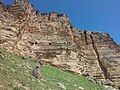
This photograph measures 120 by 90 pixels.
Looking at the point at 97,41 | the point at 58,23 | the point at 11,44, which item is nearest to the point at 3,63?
the point at 11,44

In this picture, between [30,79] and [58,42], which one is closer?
[30,79]

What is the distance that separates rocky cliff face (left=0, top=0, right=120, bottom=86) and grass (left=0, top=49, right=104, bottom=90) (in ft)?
11.8

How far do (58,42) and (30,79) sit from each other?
15597 mm

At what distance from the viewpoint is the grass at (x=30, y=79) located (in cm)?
2255

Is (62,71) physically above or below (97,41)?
below

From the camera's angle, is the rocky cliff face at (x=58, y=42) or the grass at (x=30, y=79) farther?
the rocky cliff face at (x=58, y=42)

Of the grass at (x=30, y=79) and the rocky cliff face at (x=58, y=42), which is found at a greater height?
the rocky cliff face at (x=58, y=42)

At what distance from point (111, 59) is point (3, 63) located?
21020mm

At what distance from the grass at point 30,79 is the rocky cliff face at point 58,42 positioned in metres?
3.58

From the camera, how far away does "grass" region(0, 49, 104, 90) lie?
74.0ft

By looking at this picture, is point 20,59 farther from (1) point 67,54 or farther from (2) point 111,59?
(2) point 111,59

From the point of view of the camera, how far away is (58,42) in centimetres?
4075

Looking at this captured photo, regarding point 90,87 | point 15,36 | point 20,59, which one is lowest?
point 90,87

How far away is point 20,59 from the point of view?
31.0 meters
